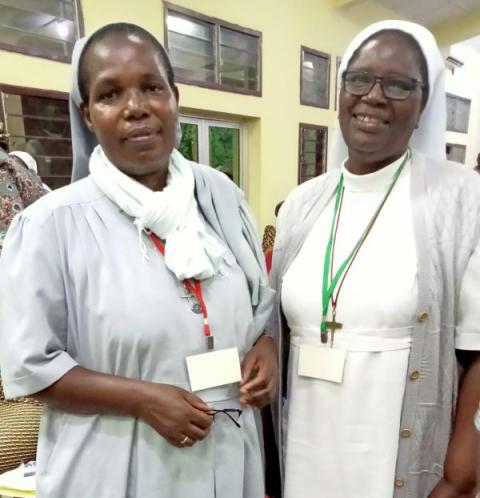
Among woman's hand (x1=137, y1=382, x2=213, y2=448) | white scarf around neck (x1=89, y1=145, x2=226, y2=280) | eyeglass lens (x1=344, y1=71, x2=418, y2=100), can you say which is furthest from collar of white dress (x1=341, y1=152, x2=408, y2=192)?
woman's hand (x1=137, y1=382, x2=213, y2=448)

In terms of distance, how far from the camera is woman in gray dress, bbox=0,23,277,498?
2.57ft

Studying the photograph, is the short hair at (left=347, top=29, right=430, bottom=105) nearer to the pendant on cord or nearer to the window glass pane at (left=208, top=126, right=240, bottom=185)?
the pendant on cord

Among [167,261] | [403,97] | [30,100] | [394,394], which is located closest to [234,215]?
[167,261]

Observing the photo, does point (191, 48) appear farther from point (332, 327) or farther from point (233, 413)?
point (233, 413)

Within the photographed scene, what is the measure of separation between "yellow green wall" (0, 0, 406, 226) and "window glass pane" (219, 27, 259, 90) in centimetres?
10

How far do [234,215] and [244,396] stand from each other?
0.43 metres

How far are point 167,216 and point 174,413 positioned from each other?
1.29 ft

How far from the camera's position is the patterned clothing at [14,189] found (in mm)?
1872

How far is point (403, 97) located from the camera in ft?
3.23

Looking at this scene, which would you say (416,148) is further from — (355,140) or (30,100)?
(30,100)

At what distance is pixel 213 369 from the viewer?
87cm

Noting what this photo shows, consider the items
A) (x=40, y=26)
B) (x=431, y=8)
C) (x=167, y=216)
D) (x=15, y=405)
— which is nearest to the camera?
(x=167, y=216)

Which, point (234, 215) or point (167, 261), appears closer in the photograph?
point (167, 261)

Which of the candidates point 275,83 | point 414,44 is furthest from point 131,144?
point 275,83
